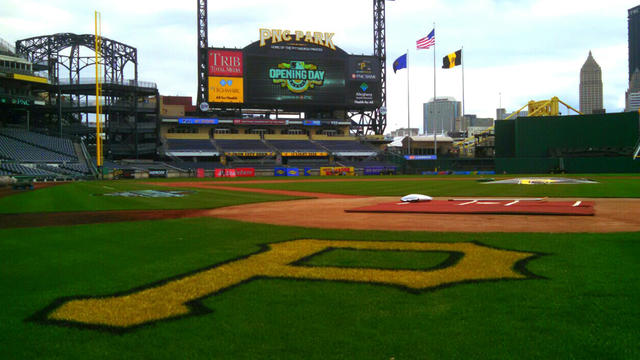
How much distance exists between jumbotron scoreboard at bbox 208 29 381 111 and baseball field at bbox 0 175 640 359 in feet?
197

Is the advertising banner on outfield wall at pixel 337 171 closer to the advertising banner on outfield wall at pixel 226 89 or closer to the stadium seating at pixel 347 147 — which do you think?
the stadium seating at pixel 347 147

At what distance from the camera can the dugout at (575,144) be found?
61.3 meters

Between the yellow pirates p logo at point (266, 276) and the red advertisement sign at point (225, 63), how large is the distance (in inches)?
2466

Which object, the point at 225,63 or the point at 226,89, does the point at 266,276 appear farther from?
the point at 225,63

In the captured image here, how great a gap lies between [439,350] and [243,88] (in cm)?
6807

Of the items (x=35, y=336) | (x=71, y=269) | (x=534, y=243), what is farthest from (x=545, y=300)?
(x=71, y=269)

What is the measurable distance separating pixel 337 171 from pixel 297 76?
645 inches

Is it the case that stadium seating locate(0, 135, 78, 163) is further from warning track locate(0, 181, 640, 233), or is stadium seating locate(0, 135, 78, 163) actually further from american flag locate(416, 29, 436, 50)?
american flag locate(416, 29, 436, 50)

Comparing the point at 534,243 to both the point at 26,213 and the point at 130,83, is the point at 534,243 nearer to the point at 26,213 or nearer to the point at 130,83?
the point at 26,213

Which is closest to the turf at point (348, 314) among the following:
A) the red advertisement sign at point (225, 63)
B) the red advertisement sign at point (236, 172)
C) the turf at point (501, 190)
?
the turf at point (501, 190)

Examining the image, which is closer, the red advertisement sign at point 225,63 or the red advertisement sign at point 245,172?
the red advertisement sign at point 245,172

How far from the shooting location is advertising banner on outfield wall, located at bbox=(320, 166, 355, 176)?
65438 millimetres

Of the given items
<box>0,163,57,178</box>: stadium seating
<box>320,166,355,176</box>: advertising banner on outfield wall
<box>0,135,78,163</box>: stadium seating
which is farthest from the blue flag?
<box>0,163,57,178</box>: stadium seating

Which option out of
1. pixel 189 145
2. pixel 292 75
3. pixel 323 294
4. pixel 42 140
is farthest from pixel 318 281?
pixel 189 145
